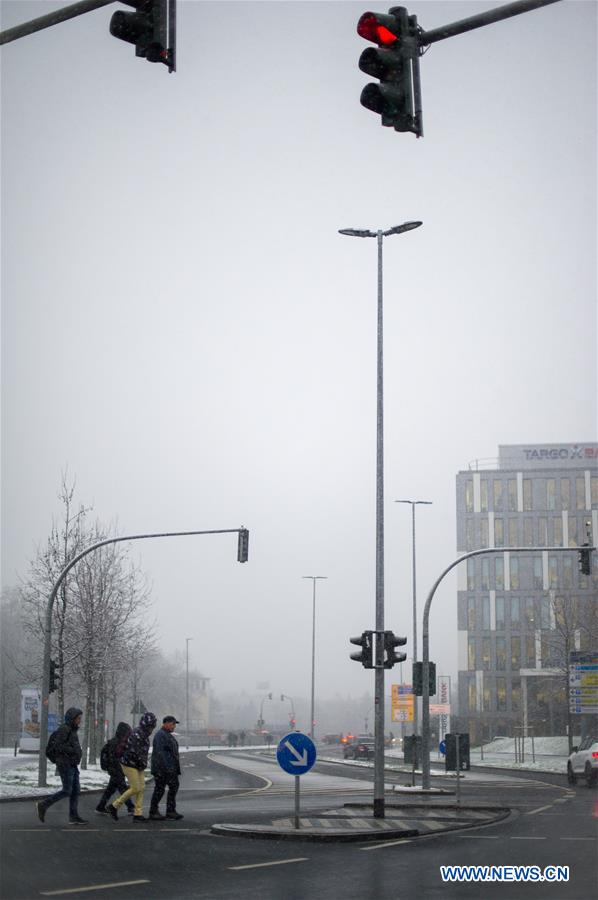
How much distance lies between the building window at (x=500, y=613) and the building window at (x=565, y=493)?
34.0 feet

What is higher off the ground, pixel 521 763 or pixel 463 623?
pixel 463 623

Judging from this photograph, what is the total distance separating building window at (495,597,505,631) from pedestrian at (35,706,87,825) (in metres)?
94.4

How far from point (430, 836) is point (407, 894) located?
648 cm

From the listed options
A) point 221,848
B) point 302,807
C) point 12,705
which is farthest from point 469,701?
point 221,848

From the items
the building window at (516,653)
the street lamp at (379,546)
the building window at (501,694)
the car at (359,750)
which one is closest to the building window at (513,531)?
the building window at (516,653)

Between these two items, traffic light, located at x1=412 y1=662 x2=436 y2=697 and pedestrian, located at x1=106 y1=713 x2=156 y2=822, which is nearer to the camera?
pedestrian, located at x1=106 y1=713 x2=156 y2=822

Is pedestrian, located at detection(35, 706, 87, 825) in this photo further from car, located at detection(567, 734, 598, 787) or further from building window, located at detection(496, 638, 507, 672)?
building window, located at detection(496, 638, 507, 672)

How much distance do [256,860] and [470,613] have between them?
99344mm

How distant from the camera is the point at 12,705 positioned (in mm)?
82312

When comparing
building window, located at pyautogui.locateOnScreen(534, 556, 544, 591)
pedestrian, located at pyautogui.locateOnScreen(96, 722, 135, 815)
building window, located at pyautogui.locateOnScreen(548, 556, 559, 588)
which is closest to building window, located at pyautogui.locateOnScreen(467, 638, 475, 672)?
building window, located at pyautogui.locateOnScreen(534, 556, 544, 591)

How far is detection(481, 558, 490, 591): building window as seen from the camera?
361 ft

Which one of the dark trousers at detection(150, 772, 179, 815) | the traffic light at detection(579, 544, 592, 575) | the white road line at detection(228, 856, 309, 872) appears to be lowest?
the white road line at detection(228, 856, 309, 872)

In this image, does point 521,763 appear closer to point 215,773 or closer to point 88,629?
point 215,773

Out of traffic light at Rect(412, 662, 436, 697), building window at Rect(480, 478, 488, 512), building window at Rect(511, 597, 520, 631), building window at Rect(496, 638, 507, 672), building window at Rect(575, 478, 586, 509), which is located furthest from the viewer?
building window at Rect(480, 478, 488, 512)
